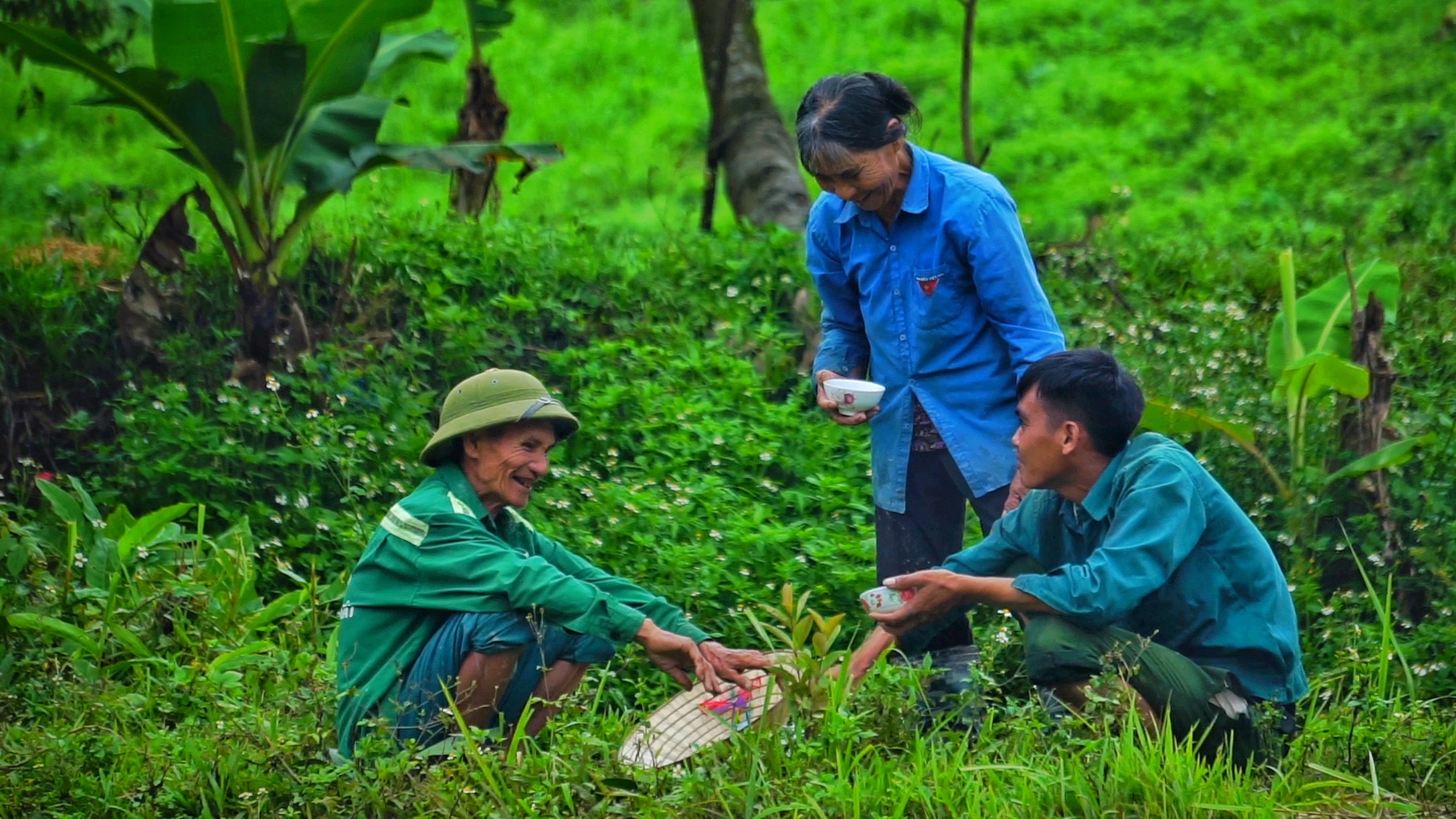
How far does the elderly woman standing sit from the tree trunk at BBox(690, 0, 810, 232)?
4.12m

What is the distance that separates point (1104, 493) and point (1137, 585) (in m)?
0.29

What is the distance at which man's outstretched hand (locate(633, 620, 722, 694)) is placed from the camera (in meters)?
3.94

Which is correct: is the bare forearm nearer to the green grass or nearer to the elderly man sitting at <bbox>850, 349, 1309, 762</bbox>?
the elderly man sitting at <bbox>850, 349, 1309, 762</bbox>

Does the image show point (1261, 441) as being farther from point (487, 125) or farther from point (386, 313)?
point (487, 125)

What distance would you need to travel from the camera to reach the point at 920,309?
4359 millimetres

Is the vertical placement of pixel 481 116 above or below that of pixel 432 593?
above

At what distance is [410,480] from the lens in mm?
5980

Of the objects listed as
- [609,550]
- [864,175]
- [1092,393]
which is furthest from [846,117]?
[609,550]

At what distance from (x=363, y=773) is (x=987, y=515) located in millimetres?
1793

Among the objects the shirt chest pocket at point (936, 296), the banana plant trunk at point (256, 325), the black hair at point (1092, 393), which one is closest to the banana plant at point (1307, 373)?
the shirt chest pocket at point (936, 296)

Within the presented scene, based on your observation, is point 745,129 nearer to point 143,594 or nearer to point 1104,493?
point 143,594

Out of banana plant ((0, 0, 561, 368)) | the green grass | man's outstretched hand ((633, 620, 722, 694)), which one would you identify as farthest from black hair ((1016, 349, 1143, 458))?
the green grass

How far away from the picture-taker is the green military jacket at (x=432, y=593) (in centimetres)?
391

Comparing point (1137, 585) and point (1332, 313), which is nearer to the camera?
point (1137, 585)
